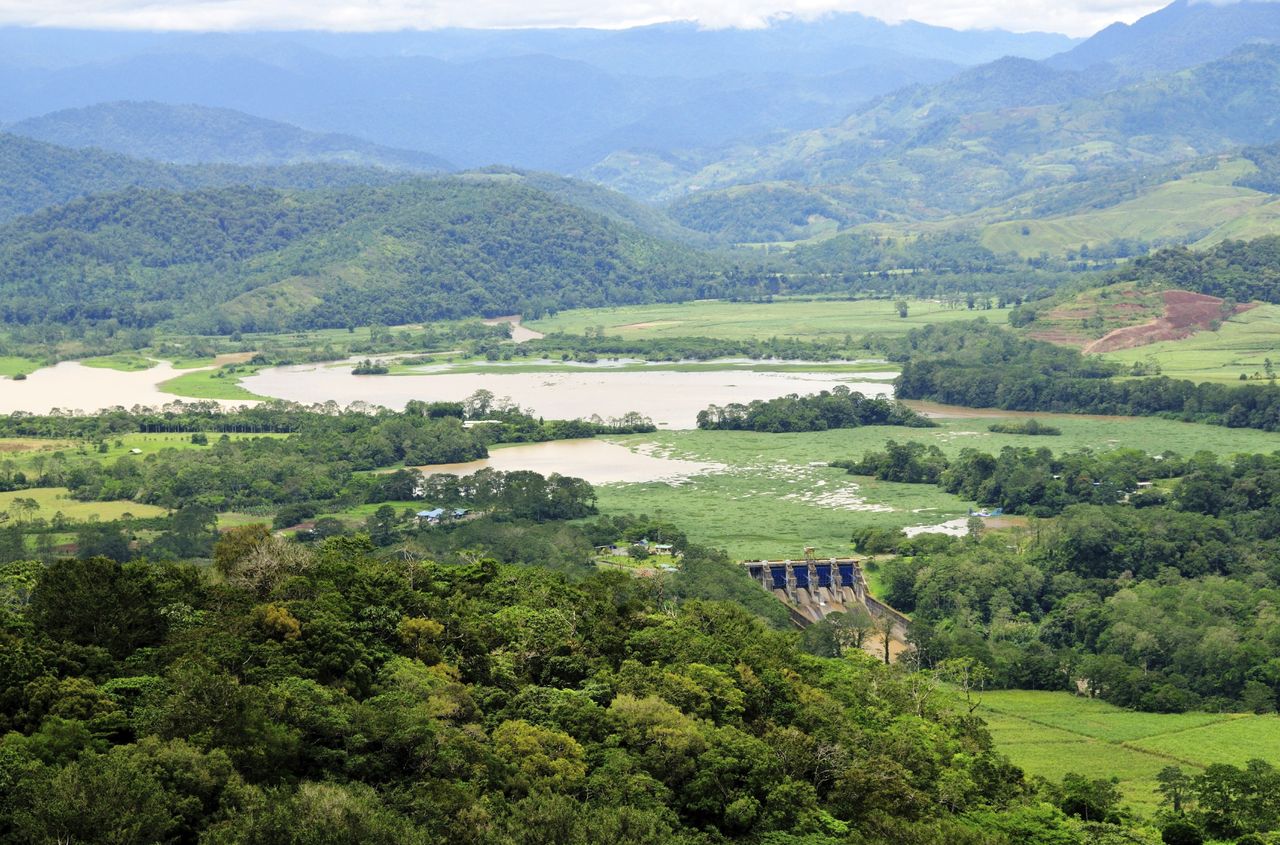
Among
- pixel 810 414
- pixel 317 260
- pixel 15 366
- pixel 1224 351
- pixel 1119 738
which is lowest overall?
pixel 1119 738

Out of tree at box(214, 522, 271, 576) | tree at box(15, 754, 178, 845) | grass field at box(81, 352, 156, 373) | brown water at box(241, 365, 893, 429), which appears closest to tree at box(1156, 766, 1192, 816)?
tree at box(214, 522, 271, 576)

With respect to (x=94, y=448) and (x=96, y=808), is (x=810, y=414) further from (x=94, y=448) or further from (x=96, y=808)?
(x=96, y=808)

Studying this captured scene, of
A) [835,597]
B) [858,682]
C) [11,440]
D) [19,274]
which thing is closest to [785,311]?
[19,274]

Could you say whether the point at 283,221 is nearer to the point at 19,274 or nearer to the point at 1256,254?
the point at 19,274

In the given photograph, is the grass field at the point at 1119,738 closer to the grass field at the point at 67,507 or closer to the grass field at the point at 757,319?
the grass field at the point at 67,507

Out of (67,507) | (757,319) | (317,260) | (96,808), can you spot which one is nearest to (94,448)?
(67,507)

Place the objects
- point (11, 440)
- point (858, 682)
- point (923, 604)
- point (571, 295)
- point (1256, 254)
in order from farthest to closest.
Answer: point (571, 295)
point (1256, 254)
point (11, 440)
point (923, 604)
point (858, 682)

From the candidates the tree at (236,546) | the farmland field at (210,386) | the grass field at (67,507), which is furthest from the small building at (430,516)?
the farmland field at (210,386)
